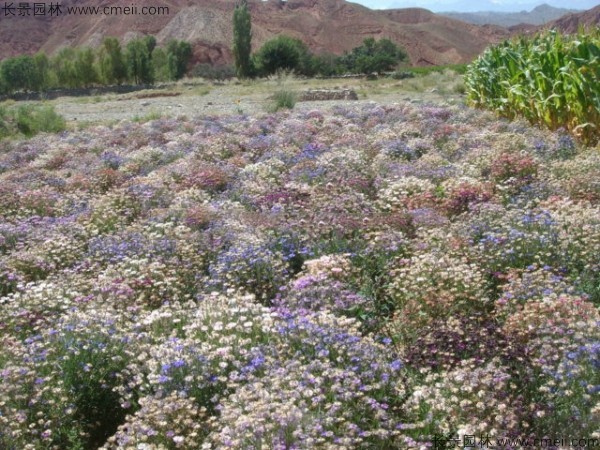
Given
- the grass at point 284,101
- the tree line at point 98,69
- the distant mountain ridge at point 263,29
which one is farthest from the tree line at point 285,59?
the grass at point 284,101

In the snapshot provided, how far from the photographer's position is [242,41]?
57.3 metres

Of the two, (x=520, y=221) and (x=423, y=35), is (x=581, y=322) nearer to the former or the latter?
(x=520, y=221)

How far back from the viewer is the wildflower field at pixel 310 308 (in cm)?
353

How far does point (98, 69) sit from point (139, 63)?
4.63 meters

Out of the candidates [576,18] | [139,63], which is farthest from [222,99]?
[576,18]

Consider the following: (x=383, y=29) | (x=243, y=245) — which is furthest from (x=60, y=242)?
(x=383, y=29)

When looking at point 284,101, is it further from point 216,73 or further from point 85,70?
point 85,70

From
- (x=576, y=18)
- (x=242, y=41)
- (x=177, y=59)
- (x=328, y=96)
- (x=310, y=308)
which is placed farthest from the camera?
(x=576, y=18)

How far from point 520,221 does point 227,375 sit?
3.35 metres

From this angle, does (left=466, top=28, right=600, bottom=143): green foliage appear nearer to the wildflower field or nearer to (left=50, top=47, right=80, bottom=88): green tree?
the wildflower field

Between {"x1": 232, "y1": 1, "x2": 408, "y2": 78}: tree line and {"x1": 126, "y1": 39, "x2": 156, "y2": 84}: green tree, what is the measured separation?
339 inches

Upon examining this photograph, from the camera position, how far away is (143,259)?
615 centimetres

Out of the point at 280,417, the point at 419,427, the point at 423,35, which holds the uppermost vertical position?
the point at 423,35

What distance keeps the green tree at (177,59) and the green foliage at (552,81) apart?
51757mm
